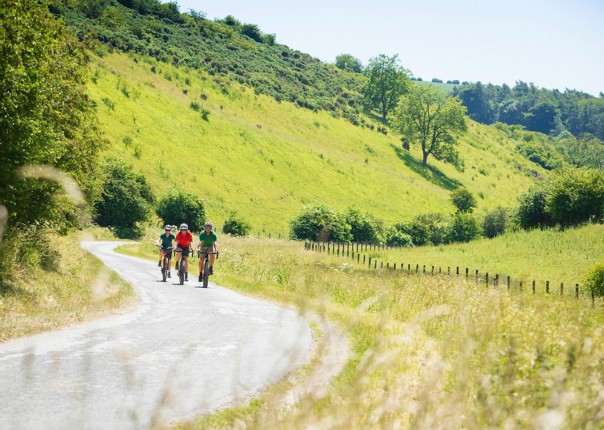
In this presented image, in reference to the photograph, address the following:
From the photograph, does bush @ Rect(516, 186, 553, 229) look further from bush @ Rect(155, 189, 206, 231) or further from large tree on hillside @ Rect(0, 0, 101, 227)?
large tree on hillside @ Rect(0, 0, 101, 227)

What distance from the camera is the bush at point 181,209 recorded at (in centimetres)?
6438

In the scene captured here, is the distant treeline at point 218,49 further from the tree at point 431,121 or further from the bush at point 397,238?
the bush at point 397,238

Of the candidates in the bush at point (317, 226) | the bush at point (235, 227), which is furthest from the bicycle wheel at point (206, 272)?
the bush at point (235, 227)

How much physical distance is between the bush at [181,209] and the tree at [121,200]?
2.34 meters

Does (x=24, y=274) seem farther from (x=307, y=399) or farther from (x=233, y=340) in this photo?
(x=307, y=399)

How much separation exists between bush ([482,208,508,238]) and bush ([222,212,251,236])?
Result: 35723mm

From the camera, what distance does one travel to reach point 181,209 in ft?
211

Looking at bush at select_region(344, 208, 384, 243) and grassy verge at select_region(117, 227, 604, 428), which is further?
bush at select_region(344, 208, 384, 243)

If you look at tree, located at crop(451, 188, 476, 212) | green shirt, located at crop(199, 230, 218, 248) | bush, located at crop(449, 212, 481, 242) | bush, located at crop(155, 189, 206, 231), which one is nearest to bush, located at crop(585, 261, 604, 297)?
green shirt, located at crop(199, 230, 218, 248)

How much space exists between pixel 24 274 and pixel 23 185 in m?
2.38

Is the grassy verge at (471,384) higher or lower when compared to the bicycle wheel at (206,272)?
higher

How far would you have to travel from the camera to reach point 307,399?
5.27m

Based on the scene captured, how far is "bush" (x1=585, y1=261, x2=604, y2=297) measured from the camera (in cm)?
3128

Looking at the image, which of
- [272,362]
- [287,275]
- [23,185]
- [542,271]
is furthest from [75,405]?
[542,271]
